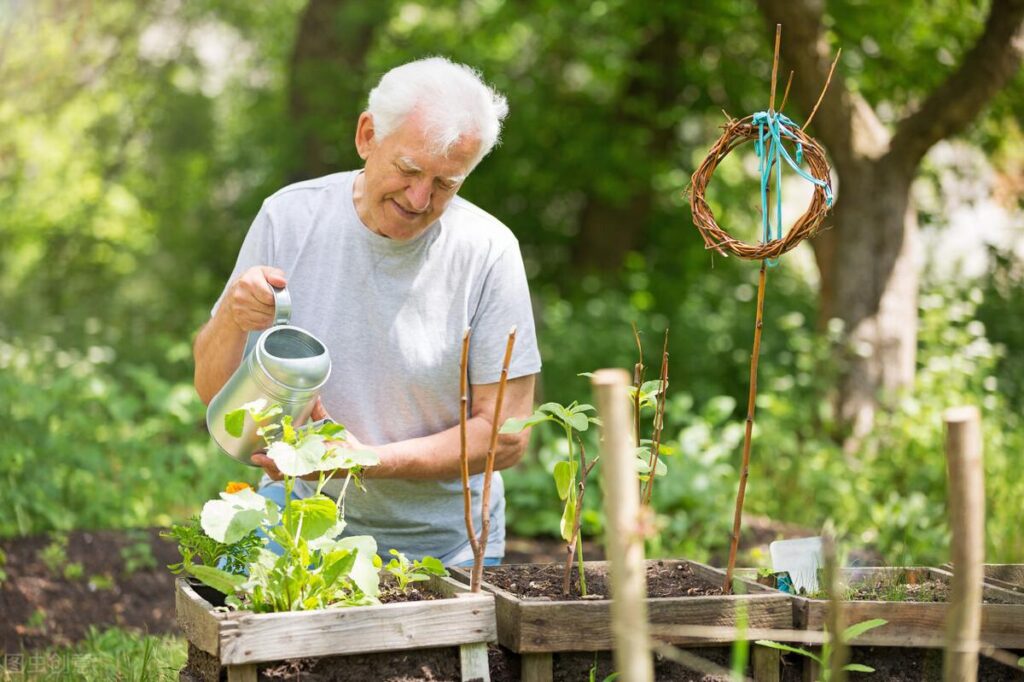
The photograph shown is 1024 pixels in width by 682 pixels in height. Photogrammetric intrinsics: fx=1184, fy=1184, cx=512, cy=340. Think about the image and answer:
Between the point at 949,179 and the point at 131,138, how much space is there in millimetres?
9825

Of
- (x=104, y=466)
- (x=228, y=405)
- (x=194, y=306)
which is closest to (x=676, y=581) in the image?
(x=228, y=405)

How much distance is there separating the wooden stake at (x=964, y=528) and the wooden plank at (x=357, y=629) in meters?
0.73

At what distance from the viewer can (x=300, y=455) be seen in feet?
6.16

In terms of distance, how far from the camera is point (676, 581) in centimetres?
227

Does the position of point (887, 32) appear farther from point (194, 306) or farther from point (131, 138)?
point (131, 138)

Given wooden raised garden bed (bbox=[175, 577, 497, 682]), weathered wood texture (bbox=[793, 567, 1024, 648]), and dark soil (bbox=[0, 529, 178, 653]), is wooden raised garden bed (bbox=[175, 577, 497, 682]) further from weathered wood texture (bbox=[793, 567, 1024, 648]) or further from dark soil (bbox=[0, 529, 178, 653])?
dark soil (bbox=[0, 529, 178, 653])

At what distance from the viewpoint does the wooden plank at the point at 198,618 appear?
5.87 ft

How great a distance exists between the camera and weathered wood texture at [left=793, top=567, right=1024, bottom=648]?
2.06 metres

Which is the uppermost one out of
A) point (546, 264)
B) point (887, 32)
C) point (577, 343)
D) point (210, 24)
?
point (210, 24)

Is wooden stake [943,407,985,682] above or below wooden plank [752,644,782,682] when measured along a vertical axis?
above

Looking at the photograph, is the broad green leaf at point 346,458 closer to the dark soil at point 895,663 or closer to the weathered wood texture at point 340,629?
the weathered wood texture at point 340,629

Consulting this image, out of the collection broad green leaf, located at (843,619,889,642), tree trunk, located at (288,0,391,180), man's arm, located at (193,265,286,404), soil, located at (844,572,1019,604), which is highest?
tree trunk, located at (288,0,391,180)

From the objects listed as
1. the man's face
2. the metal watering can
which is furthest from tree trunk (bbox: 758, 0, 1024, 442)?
the metal watering can

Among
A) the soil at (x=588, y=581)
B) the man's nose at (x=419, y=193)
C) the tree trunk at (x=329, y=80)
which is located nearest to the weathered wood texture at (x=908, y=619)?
the soil at (x=588, y=581)
